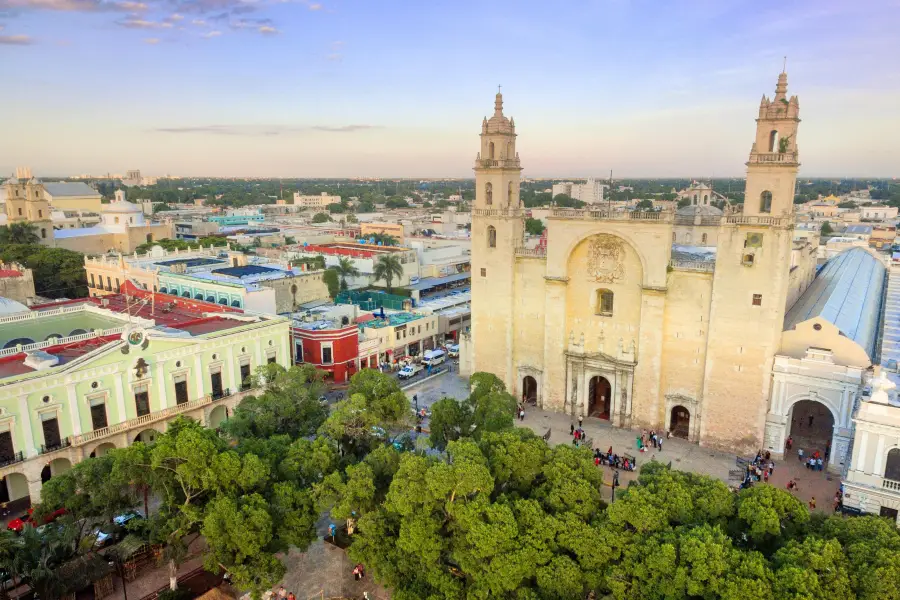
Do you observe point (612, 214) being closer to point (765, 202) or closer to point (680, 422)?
point (765, 202)

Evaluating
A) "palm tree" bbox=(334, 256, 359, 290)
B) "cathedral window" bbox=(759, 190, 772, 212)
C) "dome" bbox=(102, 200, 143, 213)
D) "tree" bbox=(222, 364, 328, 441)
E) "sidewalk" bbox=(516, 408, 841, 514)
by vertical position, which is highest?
"cathedral window" bbox=(759, 190, 772, 212)

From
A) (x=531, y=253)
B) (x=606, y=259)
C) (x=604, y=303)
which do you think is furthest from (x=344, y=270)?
(x=606, y=259)

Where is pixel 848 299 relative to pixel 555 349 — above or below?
above

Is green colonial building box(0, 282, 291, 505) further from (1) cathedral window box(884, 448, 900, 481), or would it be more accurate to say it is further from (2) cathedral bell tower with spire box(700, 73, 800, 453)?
(1) cathedral window box(884, 448, 900, 481)

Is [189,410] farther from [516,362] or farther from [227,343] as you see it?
[516,362]

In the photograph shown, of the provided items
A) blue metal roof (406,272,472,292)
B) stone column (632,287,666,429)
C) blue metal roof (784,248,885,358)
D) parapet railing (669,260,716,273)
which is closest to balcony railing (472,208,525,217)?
stone column (632,287,666,429)

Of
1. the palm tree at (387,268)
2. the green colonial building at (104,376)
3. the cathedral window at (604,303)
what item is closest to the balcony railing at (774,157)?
the cathedral window at (604,303)
